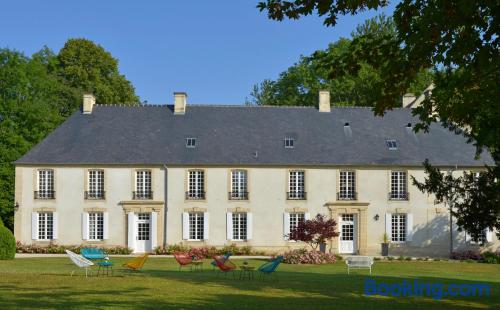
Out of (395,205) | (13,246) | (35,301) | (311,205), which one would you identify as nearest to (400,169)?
(395,205)

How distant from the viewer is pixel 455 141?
36.1 m

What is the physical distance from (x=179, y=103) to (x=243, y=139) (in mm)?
4294

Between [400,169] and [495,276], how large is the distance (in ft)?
37.6

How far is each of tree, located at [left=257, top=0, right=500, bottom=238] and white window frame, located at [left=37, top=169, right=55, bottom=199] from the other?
86.0ft

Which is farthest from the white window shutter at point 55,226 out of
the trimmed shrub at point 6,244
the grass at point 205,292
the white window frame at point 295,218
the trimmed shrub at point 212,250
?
the grass at point 205,292

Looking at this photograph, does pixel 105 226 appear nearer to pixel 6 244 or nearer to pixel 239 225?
pixel 239 225

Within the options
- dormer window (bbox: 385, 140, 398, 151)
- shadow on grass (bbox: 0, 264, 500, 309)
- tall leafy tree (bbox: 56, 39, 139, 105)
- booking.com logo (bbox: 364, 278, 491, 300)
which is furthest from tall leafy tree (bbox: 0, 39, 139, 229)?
booking.com logo (bbox: 364, 278, 491, 300)

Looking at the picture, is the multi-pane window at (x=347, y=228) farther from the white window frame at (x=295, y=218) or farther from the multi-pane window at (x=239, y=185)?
the multi-pane window at (x=239, y=185)

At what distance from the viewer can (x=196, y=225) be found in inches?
1359

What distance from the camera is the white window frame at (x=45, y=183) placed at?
3438 cm

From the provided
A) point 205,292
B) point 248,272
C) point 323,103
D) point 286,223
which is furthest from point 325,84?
point 205,292

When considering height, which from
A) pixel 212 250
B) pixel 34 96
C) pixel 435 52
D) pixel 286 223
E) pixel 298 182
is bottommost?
pixel 212 250

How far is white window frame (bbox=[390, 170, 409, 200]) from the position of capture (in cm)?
3466

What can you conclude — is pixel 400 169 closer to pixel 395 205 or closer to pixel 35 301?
pixel 395 205
